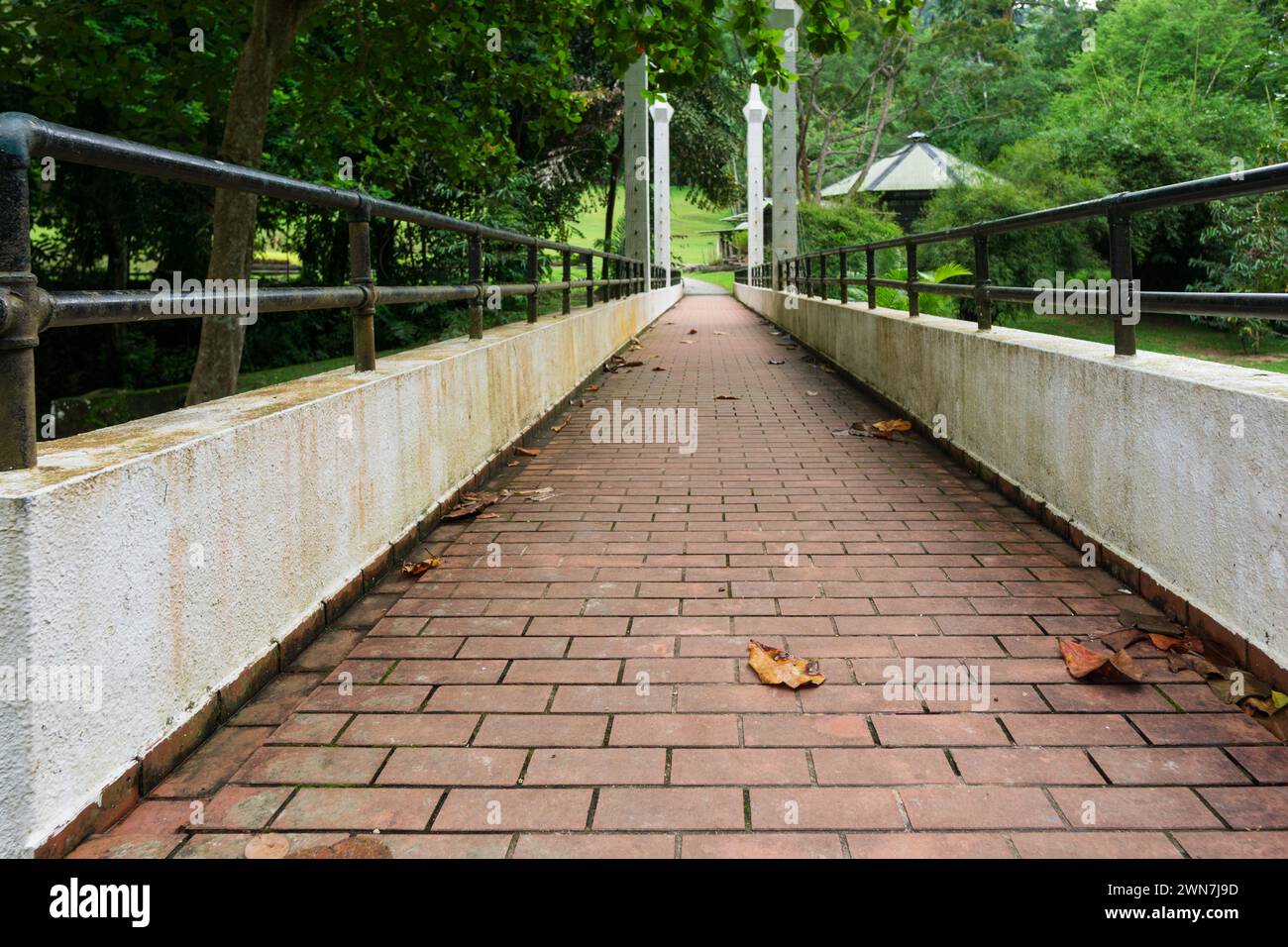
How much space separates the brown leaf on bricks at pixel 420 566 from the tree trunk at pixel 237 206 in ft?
17.5

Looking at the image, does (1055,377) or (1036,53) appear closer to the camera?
(1055,377)

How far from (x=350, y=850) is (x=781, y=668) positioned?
61.2 inches

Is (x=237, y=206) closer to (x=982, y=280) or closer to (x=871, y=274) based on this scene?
(x=871, y=274)

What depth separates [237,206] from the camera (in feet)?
31.3

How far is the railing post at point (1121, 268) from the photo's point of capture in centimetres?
451

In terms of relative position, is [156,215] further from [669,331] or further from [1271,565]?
[1271,565]

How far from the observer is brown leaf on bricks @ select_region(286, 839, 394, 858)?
8.10 ft

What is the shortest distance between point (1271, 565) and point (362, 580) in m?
3.36

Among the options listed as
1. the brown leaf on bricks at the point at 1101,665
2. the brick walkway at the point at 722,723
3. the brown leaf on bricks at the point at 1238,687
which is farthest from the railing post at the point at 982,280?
the brown leaf on bricks at the point at 1238,687

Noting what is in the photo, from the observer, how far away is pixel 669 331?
73.7 ft

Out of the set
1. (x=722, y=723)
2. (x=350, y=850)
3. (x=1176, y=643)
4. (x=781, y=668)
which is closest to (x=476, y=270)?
(x=781, y=668)

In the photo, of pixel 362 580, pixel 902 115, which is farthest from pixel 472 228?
pixel 902 115

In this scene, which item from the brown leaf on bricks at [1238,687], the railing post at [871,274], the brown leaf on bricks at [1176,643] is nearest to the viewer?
the brown leaf on bricks at [1238,687]

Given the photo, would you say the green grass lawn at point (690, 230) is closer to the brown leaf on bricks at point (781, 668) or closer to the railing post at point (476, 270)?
the railing post at point (476, 270)
